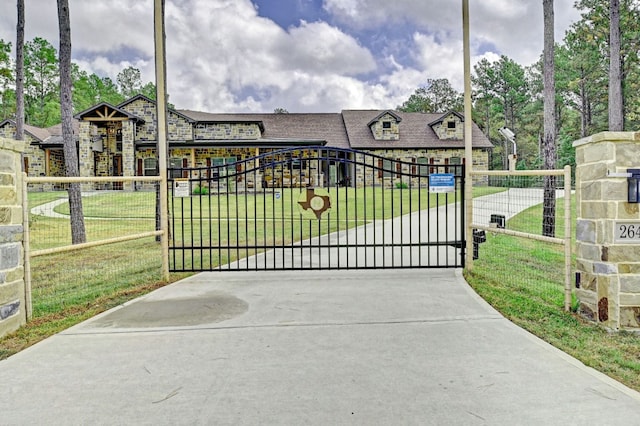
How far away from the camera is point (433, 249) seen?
9.52 meters

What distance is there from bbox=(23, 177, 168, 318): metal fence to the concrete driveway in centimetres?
98

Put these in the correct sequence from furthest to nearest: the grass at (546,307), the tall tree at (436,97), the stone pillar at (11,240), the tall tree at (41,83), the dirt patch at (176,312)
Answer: the tall tree at (436,97) < the tall tree at (41,83) < the dirt patch at (176,312) < the stone pillar at (11,240) < the grass at (546,307)

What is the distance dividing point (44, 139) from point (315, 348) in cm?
2933

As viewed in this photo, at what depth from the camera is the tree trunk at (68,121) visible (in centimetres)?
897

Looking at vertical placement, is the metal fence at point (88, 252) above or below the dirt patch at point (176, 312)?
above

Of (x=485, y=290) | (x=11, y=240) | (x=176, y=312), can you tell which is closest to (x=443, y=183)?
(x=485, y=290)

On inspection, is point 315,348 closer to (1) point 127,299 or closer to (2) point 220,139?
(1) point 127,299

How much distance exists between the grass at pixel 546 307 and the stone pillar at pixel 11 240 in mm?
4735

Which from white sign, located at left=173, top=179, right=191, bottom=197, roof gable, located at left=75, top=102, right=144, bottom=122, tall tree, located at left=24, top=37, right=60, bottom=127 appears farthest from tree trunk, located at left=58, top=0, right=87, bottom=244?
tall tree, located at left=24, top=37, right=60, bottom=127

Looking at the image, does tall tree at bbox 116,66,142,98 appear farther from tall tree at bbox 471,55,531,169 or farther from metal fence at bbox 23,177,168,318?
metal fence at bbox 23,177,168,318

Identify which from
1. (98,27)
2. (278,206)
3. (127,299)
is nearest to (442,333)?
(127,299)

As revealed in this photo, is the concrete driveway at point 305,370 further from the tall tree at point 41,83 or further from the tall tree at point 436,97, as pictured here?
the tall tree at point 436,97

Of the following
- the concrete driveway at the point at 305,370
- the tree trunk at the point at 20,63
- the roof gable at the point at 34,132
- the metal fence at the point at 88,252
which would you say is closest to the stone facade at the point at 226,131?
the roof gable at the point at 34,132

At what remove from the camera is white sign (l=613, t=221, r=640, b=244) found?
4133mm
